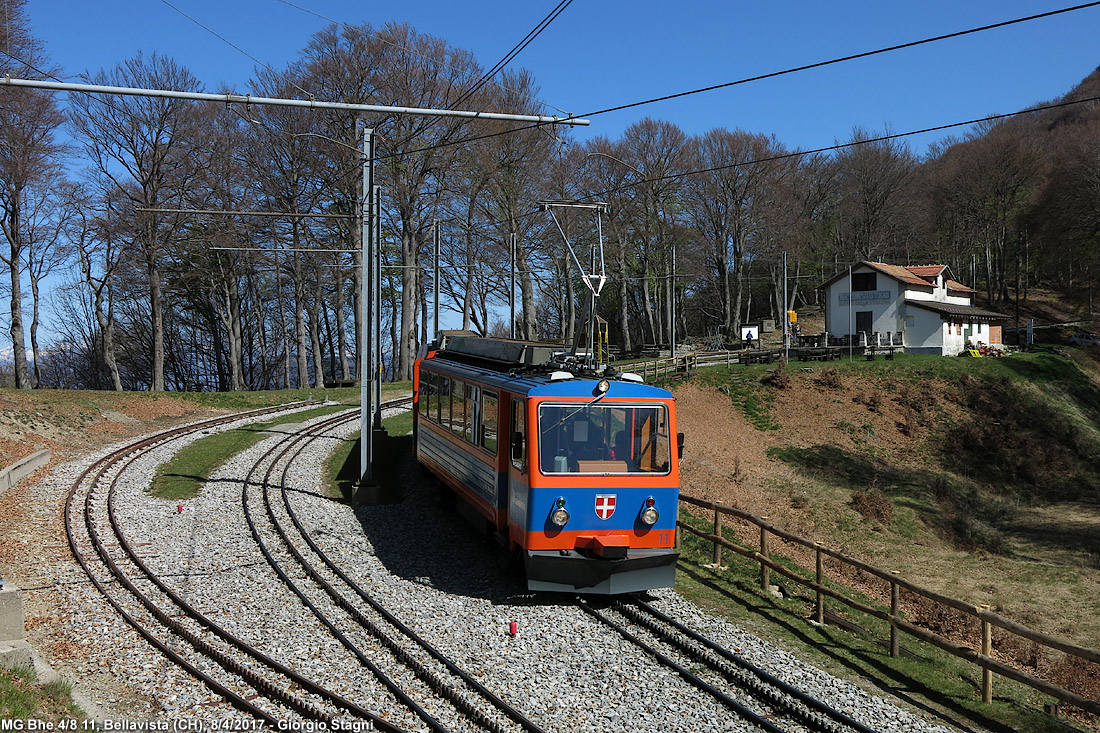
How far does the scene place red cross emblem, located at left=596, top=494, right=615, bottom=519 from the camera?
11758mm

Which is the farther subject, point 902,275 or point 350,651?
point 902,275

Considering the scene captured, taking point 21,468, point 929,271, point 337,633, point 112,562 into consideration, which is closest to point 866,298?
point 929,271

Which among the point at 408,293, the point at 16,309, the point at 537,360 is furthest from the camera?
the point at 408,293

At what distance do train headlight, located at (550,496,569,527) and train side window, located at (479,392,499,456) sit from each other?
1.98 meters

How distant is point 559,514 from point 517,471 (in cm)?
98

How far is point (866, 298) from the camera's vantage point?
49.3 m

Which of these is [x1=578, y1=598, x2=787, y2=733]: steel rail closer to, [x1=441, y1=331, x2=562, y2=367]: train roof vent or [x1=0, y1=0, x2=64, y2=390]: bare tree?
[x1=441, y1=331, x2=562, y2=367]: train roof vent

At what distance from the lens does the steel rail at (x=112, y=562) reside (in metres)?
8.70

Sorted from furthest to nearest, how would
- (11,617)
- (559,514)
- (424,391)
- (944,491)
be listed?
1. (944,491)
2. (424,391)
3. (559,514)
4. (11,617)

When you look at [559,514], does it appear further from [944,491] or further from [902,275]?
[902,275]

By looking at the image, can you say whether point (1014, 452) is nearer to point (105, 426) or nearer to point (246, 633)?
point (246, 633)

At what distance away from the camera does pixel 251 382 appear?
6294cm

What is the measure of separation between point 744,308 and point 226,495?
6256 cm

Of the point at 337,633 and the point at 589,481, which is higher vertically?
the point at 589,481
